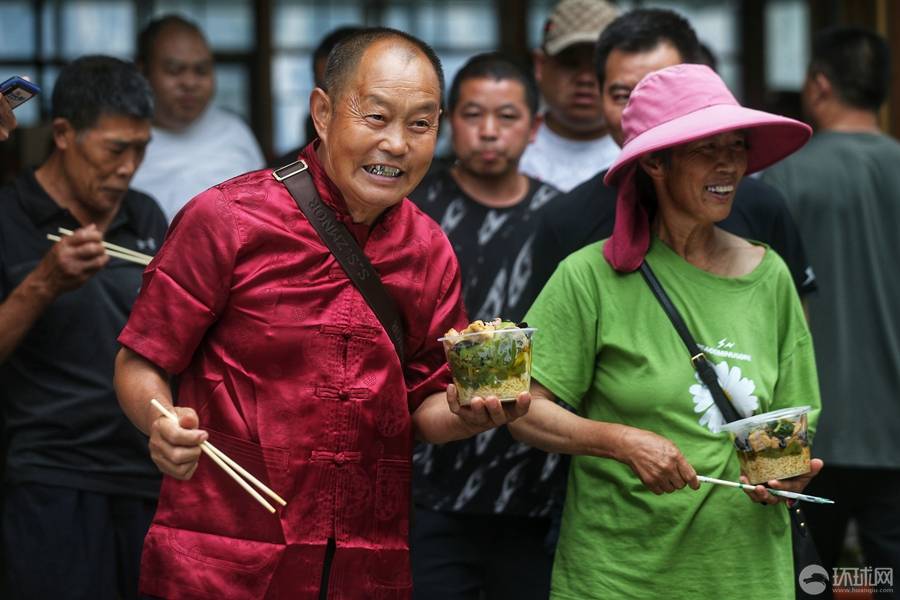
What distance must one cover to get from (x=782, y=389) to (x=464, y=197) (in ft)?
4.45

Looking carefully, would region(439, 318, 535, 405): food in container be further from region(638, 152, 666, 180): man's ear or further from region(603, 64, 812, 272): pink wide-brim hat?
region(638, 152, 666, 180): man's ear

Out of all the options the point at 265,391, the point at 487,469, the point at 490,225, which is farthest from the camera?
the point at 490,225

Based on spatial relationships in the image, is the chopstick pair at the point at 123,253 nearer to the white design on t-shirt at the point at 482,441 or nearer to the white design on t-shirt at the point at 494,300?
the white design on t-shirt at the point at 494,300

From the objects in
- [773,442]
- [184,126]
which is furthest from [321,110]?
[184,126]

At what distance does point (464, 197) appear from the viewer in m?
4.09

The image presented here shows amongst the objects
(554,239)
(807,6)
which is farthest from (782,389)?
(807,6)

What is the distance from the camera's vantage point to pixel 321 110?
281 centimetres

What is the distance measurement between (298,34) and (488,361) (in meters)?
5.76

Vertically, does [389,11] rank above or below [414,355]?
above

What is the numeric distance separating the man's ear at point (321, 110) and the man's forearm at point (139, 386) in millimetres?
598

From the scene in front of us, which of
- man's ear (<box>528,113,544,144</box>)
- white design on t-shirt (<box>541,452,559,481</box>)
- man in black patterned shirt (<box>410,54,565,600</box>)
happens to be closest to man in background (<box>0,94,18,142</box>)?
man in black patterned shirt (<box>410,54,565,600</box>)

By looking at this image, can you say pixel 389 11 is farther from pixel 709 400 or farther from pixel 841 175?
pixel 709 400
